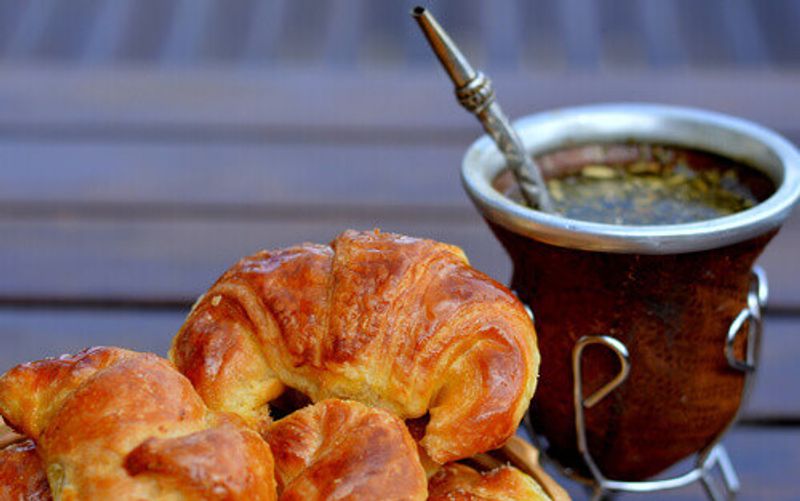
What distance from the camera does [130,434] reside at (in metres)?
0.57

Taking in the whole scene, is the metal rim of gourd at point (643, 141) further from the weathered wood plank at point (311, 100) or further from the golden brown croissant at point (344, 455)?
the weathered wood plank at point (311, 100)

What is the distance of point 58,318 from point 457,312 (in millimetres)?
597

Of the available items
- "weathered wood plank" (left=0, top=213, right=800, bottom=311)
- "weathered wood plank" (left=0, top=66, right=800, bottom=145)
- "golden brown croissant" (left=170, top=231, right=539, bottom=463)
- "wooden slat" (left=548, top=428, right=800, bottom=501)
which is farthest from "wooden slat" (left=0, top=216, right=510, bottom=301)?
"golden brown croissant" (left=170, top=231, right=539, bottom=463)

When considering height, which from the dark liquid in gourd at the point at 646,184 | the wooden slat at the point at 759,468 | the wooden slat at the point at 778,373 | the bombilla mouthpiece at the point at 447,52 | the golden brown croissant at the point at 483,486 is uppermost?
the bombilla mouthpiece at the point at 447,52

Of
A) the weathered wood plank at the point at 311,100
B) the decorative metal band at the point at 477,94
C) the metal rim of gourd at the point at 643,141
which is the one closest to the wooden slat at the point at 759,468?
the metal rim of gourd at the point at 643,141

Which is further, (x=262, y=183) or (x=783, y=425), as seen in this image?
(x=262, y=183)

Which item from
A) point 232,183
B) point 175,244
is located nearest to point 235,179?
point 232,183

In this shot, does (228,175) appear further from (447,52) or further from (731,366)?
(731,366)

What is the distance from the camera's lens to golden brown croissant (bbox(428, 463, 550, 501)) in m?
0.65

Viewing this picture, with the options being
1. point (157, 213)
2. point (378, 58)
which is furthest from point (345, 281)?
point (378, 58)

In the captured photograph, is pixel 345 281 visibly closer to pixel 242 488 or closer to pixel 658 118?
pixel 242 488

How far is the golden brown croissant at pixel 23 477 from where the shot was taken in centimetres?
61

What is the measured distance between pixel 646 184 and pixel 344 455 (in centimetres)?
45

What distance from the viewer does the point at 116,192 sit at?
1.31 m
